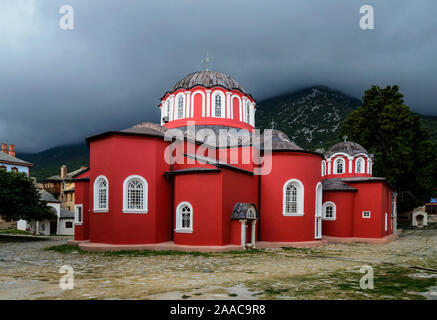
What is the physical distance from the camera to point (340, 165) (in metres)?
27.3

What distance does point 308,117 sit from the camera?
70625mm

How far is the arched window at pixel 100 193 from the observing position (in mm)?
16141

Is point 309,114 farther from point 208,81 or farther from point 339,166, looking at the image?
point 208,81

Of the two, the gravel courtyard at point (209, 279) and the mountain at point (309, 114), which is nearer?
the gravel courtyard at point (209, 279)

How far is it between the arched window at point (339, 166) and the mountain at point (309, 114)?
28.0 m

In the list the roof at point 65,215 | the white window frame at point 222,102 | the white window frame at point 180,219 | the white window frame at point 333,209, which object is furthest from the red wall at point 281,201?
the roof at point 65,215

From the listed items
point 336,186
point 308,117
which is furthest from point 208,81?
point 308,117

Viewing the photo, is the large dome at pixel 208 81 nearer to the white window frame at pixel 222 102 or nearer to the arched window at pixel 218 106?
the white window frame at pixel 222 102

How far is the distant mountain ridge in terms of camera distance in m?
61.0

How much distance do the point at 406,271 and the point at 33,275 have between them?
1076cm

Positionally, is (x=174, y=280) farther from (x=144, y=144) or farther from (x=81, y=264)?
(x=144, y=144)

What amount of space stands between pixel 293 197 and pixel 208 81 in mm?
10368

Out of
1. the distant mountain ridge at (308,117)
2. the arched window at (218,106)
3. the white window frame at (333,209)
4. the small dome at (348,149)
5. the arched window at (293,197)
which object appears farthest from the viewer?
the distant mountain ridge at (308,117)

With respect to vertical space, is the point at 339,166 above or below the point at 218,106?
below
